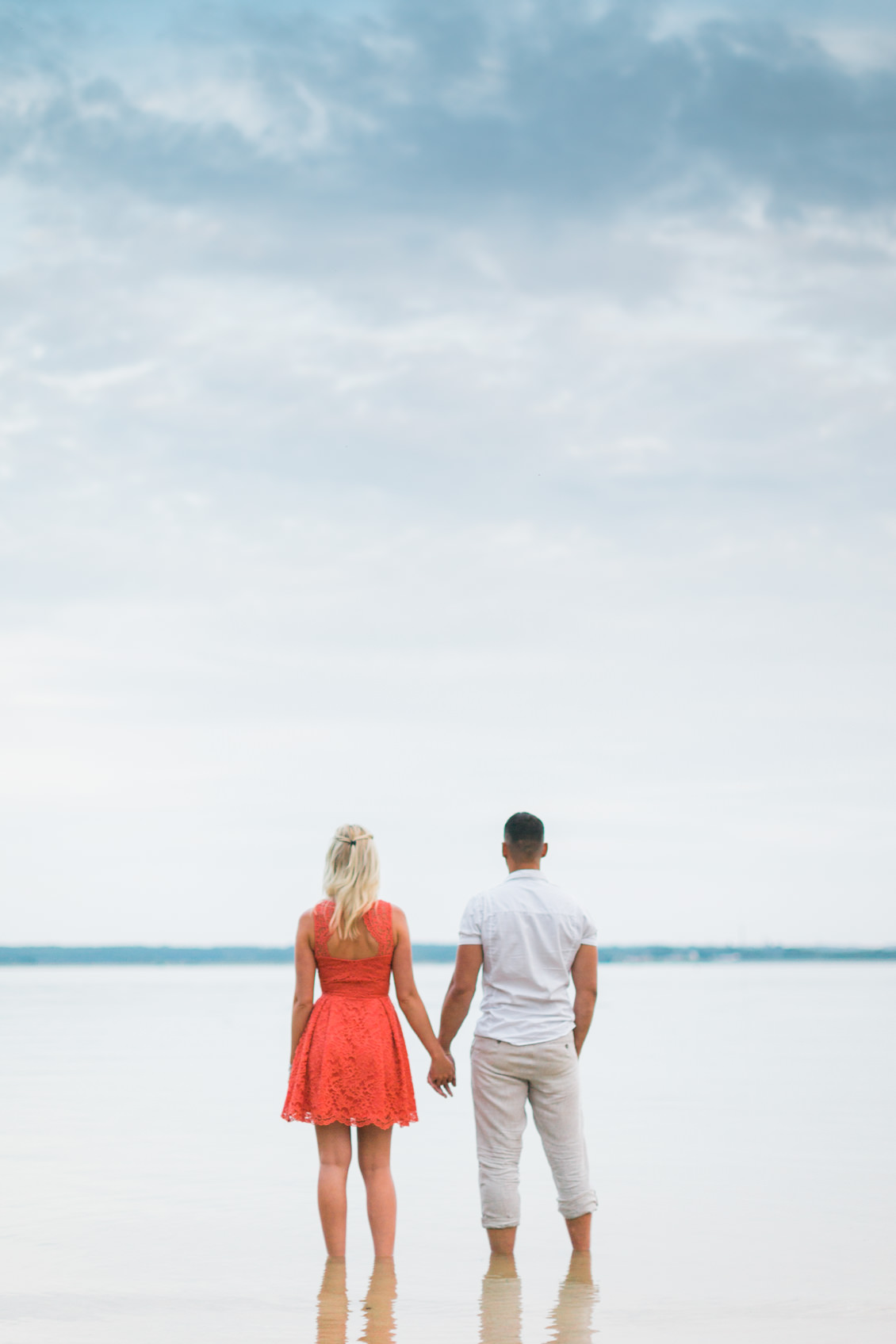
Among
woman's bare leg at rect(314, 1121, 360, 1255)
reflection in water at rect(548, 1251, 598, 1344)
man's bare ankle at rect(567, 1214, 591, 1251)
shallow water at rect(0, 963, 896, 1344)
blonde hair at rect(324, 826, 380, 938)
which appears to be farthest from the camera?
man's bare ankle at rect(567, 1214, 591, 1251)

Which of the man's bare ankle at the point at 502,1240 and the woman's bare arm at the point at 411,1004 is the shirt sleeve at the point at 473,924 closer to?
the woman's bare arm at the point at 411,1004

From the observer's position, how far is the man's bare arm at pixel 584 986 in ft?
19.7

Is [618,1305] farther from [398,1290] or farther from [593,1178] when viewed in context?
[593,1178]

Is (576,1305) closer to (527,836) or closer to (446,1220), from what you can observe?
(527,836)

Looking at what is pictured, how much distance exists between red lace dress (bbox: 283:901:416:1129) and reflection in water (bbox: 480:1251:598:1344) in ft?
2.63

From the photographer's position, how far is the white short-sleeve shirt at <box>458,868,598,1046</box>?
595cm

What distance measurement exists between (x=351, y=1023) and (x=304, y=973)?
277mm

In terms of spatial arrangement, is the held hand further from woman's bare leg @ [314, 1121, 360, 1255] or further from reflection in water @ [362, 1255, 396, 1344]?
reflection in water @ [362, 1255, 396, 1344]

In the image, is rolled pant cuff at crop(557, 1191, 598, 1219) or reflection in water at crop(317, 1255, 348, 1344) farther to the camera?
rolled pant cuff at crop(557, 1191, 598, 1219)

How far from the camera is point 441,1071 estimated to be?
601 centimetres

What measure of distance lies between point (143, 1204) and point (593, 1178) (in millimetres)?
2902

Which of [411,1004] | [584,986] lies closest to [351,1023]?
[411,1004]

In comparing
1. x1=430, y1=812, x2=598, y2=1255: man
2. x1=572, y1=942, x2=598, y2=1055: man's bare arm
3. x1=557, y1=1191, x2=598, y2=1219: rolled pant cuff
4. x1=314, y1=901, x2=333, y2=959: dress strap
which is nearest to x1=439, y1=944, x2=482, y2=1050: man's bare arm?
x1=430, y1=812, x2=598, y2=1255: man

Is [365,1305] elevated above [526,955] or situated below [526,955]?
below
